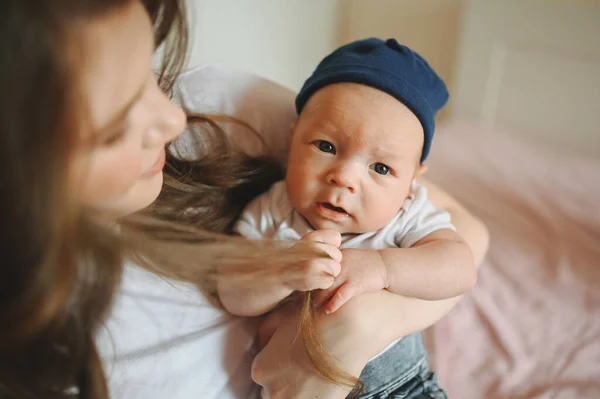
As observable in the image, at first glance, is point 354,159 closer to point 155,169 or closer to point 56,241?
point 155,169

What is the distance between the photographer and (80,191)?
42 cm

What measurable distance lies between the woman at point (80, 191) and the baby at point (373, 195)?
16 centimetres

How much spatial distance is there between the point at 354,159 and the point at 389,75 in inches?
5.1

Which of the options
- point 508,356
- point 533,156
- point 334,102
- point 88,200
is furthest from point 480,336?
point 88,200

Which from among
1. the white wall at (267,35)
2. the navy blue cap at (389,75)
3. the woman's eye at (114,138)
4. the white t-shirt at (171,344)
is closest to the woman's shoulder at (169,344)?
the white t-shirt at (171,344)

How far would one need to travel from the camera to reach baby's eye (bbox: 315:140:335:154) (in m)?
0.76

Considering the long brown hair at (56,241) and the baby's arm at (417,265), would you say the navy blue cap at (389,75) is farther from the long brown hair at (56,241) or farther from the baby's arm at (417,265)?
the long brown hair at (56,241)

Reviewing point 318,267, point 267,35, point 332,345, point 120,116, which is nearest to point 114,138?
point 120,116

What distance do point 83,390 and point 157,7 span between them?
37 centimetres

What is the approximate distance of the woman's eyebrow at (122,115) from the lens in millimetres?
426

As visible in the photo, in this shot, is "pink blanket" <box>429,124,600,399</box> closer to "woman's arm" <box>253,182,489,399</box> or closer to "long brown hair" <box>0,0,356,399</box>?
"woman's arm" <box>253,182,489,399</box>

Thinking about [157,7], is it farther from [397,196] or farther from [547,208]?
[547,208]

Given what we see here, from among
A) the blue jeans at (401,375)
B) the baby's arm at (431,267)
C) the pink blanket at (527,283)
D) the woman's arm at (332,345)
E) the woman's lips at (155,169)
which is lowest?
the pink blanket at (527,283)

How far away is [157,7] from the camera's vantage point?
55cm
